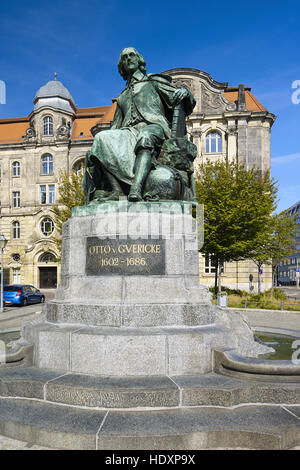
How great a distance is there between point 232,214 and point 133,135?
1667 cm

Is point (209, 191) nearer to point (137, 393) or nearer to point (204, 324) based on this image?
point (204, 324)

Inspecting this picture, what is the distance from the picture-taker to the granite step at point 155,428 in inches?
133

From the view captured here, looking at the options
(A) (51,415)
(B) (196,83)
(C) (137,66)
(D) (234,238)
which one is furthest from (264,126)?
(A) (51,415)

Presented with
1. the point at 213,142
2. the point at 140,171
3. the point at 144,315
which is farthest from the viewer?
the point at 213,142

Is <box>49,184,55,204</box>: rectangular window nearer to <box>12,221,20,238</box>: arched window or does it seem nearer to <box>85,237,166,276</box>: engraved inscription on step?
<box>12,221,20,238</box>: arched window

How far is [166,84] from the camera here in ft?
23.5

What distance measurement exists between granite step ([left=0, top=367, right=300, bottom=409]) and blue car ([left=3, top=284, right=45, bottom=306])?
63.2 feet

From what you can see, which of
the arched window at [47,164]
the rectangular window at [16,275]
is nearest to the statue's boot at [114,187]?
the arched window at [47,164]

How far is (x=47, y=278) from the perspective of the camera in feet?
138

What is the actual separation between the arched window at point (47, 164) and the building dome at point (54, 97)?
603cm

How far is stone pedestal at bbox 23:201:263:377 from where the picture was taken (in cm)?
464

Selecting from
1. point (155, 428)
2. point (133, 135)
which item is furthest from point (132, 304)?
point (133, 135)

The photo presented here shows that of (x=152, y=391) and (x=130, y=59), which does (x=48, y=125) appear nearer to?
(x=130, y=59)

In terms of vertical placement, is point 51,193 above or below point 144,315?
above
